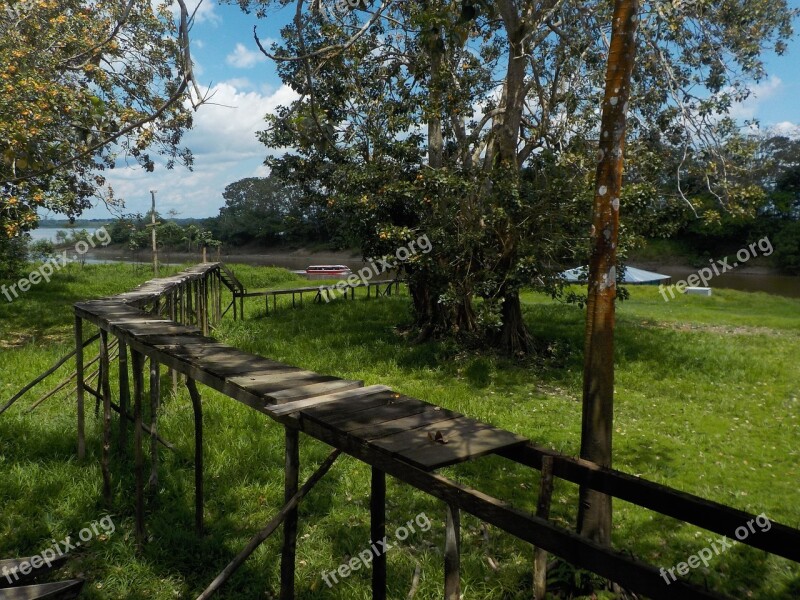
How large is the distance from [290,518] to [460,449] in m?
1.04

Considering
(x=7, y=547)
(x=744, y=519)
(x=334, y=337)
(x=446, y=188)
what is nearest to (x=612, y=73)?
(x=744, y=519)

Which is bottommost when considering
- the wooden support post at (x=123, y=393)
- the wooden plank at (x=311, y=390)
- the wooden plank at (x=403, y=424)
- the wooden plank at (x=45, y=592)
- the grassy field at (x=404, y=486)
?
the grassy field at (x=404, y=486)

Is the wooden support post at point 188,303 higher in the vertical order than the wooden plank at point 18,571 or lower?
higher

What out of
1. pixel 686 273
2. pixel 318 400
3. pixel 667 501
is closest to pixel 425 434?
pixel 318 400

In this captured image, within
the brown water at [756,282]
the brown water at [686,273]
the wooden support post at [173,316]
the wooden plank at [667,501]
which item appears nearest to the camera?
the wooden plank at [667,501]

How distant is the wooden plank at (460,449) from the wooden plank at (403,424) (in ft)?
0.78

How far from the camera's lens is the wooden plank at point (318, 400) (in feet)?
9.81

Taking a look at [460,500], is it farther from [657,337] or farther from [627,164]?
[657,337]

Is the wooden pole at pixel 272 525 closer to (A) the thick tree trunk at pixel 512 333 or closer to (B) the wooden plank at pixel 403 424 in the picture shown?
(B) the wooden plank at pixel 403 424

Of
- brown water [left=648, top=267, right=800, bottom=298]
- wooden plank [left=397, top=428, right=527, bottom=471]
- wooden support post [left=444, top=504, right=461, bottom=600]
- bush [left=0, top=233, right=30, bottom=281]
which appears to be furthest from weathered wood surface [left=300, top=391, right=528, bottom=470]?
brown water [left=648, top=267, right=800, bottom=298]

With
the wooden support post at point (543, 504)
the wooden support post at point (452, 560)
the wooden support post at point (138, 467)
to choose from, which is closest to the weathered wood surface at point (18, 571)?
the wooden support post at point (138, 467)

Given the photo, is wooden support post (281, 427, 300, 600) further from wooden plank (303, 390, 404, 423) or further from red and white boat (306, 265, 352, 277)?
red and white boat (306, 265, 352, 277)

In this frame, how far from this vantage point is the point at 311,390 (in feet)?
11.0

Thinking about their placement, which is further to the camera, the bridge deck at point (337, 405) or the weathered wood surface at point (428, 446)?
the bridge deck at point (337, 405)
